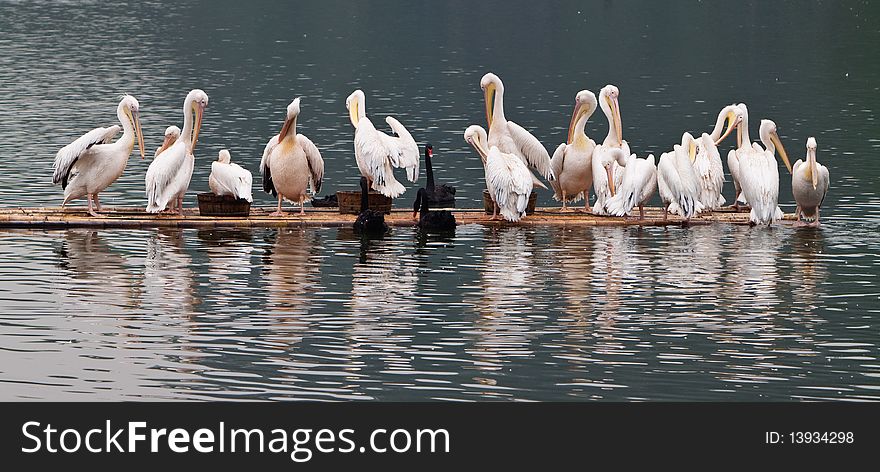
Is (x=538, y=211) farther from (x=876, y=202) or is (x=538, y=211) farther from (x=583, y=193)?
(x=876, y=202)

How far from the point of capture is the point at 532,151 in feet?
60.2

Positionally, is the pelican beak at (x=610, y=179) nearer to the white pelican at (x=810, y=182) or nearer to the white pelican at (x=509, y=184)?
the white pelican at (x=509, y=184)

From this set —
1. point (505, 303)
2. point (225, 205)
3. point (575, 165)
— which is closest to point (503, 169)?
point (575, 165)

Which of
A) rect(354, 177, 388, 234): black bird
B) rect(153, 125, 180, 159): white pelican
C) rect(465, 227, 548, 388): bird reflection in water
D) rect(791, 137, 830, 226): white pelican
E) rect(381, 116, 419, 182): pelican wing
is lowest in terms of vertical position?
rect(465, 227, 548, 388): bird reflection in water

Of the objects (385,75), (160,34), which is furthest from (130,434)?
(160,34)

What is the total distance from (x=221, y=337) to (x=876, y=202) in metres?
9.93

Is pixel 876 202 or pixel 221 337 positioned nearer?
pixel 221 337

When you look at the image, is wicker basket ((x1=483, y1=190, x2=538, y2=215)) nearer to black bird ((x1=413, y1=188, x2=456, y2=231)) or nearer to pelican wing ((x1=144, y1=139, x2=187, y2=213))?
black bird ((x1=413, y1=188, x2=456, y2=231))

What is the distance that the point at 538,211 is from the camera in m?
18.4

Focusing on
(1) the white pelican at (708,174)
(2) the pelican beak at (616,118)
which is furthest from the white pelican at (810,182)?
(2) the pelican beak at (616,118)

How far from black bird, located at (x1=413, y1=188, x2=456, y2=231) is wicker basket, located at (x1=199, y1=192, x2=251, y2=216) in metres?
1.70

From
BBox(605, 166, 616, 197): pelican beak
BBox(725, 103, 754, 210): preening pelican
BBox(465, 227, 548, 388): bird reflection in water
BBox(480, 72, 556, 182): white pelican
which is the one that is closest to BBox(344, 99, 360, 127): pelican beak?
BBox(480, 72, 556, 182): white pelican

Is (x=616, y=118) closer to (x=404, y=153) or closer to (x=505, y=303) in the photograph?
(x=404, y=153)

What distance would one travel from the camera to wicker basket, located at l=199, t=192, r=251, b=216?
679 inches
